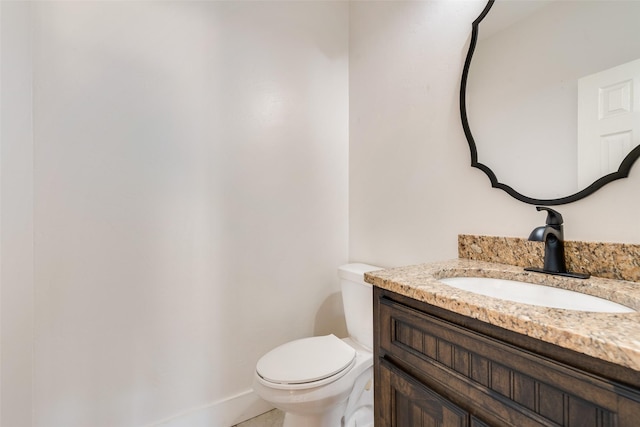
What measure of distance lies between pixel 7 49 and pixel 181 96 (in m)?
0.57

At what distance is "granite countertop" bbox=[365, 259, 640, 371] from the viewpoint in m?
0.45

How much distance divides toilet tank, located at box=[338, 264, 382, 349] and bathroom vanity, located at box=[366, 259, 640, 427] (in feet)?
1.75

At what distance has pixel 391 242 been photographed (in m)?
1.60

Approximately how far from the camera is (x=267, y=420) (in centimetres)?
155

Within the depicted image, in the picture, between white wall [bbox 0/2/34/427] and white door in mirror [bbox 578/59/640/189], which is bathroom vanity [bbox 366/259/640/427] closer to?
white door in mirror [bbox 578/59/640/189]

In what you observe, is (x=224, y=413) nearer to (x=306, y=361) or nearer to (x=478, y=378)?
(x=306, y=361)

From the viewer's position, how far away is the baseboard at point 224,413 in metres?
1.38

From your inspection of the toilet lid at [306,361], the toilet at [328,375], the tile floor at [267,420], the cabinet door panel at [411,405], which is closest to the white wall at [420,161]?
the toilet at [328,375]

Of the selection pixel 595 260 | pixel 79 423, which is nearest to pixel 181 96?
pixel 79 423

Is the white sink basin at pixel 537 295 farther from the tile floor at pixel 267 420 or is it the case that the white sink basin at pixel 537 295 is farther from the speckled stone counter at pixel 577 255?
the tile floor at pixel 267 420

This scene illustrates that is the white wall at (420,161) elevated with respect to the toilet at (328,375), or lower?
elevated

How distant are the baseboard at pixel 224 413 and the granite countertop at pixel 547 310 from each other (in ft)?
3.82

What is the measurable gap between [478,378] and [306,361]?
0.77m

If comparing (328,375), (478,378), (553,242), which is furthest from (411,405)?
(553,242)
